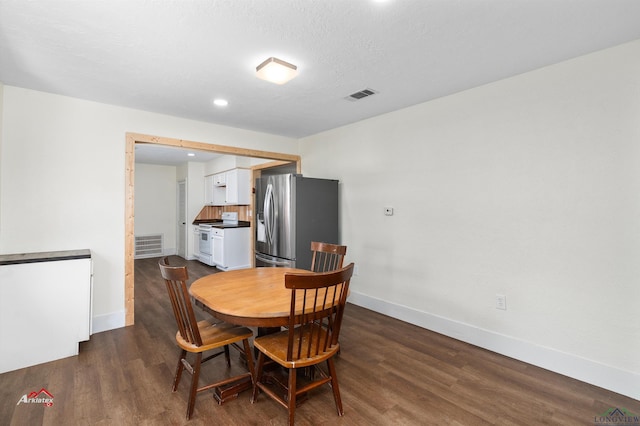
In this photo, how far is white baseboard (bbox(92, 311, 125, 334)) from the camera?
314cm

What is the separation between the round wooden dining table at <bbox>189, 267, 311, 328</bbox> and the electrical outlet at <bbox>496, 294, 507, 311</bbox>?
2020mm

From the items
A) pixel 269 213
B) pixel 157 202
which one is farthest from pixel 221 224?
pixel 269 213

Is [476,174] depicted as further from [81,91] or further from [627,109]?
[81,91]

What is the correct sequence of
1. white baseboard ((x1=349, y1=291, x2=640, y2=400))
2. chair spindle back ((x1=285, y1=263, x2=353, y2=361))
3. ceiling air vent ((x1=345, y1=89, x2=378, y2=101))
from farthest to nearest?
ceiling air vent ((x1=345, y1=89, x2=378, y2=101))
white baseboard ((x1=349, y1=291, x2=640, y2=400))
chair spindle back ((x1=285, y1=263, x2=353, y2=361))

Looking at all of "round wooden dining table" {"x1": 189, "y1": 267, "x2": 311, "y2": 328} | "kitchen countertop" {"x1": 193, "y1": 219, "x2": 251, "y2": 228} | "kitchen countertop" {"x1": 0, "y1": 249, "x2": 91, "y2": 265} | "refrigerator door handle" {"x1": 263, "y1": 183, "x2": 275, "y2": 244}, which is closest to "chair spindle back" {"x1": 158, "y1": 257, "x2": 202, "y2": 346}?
"round wooden dining table" {"x1": 189, "y1": 267, "x2": 311, "y2": 328}

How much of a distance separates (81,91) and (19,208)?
4.22ft

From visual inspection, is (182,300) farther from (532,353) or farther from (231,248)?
(231,248)

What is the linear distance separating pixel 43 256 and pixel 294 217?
2.52 meters

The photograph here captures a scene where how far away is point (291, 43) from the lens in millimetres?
2070

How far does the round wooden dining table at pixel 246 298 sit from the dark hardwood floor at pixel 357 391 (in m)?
0.69

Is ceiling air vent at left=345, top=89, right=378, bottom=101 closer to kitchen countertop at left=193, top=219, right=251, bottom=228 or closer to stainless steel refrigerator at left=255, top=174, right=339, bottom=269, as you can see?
stainless steel refrigerator at left=255, top=174, right=339, bottom=269

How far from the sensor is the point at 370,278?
3.90 metres

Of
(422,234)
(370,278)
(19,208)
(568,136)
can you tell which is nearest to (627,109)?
(568,136)

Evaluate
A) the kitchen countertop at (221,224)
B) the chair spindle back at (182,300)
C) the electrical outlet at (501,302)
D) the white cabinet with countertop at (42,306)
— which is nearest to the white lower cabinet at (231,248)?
the kitchen countertop at (221,224)
